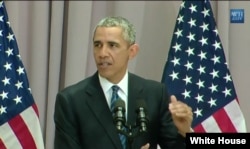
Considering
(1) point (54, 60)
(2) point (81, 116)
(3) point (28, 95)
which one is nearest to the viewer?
(2) point (81, 116)

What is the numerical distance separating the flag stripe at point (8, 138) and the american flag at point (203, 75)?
1232 mm

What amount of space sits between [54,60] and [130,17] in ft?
2.57

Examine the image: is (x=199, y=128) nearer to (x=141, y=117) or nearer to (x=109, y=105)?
(x=109, y=105)

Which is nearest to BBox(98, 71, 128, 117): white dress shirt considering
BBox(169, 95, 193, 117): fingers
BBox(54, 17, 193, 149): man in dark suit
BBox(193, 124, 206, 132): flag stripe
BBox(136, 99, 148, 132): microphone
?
BBox(54, 17, 193, 149): man in dark suit

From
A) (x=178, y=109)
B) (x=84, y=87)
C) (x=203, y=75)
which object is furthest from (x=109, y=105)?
(x=203, y=75)

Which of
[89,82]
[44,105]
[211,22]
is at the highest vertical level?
[211,22]

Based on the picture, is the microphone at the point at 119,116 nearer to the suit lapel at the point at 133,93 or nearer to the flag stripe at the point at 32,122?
the suit lapel at the point at 133,93

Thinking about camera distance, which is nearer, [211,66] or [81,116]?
[81,116]

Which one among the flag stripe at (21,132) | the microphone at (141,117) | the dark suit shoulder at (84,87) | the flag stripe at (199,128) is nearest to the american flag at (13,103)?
the flag stripe at (21,132)

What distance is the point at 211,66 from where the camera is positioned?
3.68 m

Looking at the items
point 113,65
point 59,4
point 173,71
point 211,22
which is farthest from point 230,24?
point 113,65

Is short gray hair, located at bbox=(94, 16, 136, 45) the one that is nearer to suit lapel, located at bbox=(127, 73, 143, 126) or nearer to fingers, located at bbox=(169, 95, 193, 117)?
suit lapel, located at bbox=(127, 73, 143, 126)

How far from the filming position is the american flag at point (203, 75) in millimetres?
3670

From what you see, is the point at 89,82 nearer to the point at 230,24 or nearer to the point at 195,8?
the point at 195,8
